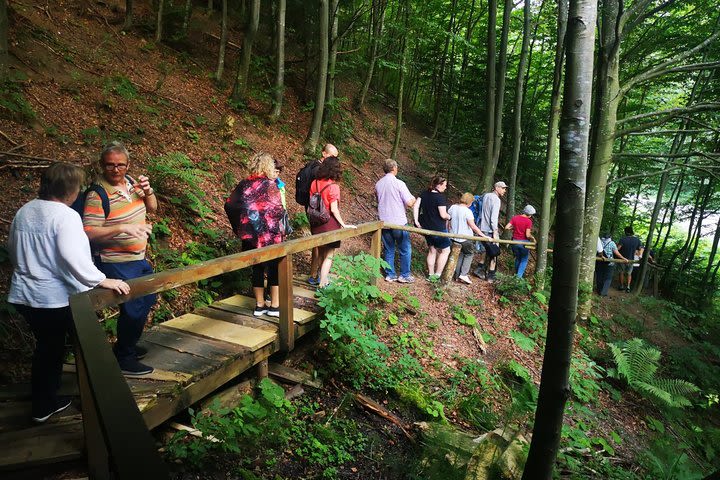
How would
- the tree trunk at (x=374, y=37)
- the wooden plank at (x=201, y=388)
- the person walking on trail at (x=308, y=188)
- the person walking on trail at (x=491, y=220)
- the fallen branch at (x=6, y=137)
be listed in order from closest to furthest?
the wooden plank at (x=201, y=388)
the fallen branch at (x=6, y=137)
the person walking on trail at (x=308, y=188)
the person walking on trail at (x=491, y=220)
the tree trunk at (x=374, y=37)

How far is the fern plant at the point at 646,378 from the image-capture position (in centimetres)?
677

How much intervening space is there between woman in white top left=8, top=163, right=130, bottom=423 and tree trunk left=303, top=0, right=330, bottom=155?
27.1 ft

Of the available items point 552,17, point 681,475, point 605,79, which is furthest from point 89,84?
point 552,17

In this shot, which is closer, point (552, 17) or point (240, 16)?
point (552, 17)

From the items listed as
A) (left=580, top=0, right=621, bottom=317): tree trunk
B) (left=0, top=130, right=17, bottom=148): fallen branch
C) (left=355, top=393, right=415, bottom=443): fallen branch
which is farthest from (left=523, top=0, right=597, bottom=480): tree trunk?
(left=0, top=130, right=17, bottom=148): fallen branch

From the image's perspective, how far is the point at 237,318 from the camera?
448 cm

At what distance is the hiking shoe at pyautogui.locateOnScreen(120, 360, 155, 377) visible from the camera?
10.1 ft

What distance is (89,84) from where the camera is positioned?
7758 millimetres

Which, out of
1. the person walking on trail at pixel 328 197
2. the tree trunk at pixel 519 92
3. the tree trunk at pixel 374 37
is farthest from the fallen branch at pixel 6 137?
the tree trunk at pixel 519 92

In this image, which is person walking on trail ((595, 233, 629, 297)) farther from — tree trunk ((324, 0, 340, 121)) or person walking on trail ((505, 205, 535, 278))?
tree trunk ((324, 0, 340, 121))

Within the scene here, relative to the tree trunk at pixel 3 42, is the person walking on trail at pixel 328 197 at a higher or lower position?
lower

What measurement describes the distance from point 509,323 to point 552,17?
1005cm

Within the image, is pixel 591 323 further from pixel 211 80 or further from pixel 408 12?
pixel 211 80

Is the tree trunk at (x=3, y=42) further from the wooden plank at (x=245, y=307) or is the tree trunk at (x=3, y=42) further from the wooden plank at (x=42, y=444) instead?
the wooden plank at (x=42, y=444)
